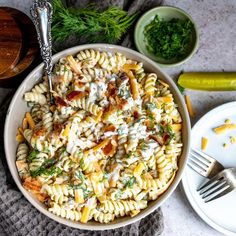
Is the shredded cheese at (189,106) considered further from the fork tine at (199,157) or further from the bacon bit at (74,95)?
the bacon bit at (74,95)

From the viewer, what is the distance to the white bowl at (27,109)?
221 cm

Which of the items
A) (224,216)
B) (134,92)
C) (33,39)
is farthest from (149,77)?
(224,216)

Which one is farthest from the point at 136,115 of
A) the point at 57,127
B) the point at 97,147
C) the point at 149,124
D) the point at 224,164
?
the point at 224,164

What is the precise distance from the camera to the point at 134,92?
7.38 feet

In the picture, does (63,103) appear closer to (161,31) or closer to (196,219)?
(161,31)

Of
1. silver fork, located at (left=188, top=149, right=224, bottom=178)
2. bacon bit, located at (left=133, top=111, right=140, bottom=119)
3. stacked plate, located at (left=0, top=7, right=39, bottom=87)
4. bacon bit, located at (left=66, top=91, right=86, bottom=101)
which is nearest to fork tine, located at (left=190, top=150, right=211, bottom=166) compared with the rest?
silver fork, located at (left=188, top=149, right=224, bottom=178)

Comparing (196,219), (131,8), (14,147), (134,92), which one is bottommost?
(196,219)

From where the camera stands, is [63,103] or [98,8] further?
[98,8]

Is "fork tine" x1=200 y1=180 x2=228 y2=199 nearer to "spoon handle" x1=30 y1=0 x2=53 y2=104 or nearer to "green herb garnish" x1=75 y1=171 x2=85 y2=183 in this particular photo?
"green herb garnish" x1=75 y1=171 x2=85 y2=183

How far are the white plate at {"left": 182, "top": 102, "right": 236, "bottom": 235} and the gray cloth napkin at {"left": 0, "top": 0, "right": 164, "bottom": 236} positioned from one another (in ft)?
0.58

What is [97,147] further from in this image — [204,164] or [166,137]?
[204,164]

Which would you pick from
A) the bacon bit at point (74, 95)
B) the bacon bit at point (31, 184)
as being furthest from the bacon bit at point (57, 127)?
the bacon bit at point (31, 184)

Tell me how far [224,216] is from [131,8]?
998mm

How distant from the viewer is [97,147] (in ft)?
7.13
